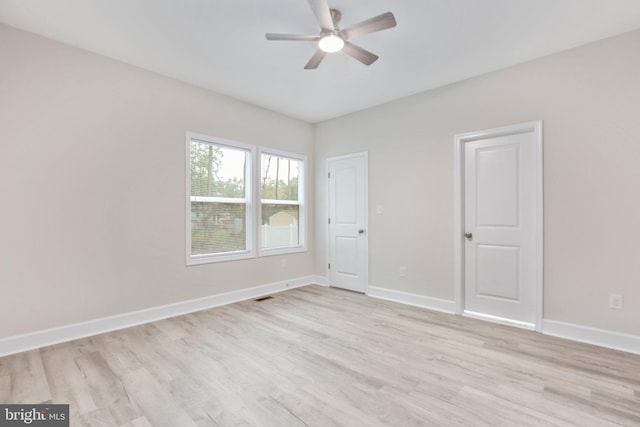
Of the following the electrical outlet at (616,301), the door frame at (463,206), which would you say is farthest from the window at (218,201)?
the electrical outlet at (616,301)

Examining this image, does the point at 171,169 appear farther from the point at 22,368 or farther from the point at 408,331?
the point at 408,331

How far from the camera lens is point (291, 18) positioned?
246cm

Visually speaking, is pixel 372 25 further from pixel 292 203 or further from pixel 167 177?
pixel 292 203

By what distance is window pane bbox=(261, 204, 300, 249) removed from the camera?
463cm

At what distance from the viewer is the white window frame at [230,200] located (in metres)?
3.67

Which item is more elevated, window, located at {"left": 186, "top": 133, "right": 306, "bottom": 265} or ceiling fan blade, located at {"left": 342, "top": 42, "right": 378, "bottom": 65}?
ceiling fan blade, located at {"left": 342, "top": 42, "right": 378, "bottom": 65}

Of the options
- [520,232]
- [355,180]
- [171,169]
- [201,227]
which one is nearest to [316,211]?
[355,180]

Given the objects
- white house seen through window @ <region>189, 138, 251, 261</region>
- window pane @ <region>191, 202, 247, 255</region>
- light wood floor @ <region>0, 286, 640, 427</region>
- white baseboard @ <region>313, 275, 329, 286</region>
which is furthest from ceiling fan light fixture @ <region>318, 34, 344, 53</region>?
white baseboard @ <region>313, 275, 329, 286</region>

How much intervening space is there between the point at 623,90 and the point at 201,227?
4.62 m

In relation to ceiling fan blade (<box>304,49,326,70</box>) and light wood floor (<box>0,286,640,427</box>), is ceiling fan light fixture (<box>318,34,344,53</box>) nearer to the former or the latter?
ceiling fan blade (<box>304,49,326,70</box>)

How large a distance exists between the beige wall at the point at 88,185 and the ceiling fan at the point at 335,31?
1889mm

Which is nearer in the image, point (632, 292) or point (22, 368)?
point (22, 368)

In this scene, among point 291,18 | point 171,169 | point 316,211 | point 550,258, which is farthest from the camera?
point 316,211

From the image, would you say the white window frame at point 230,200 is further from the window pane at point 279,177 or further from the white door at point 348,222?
the white door at point 348,222
